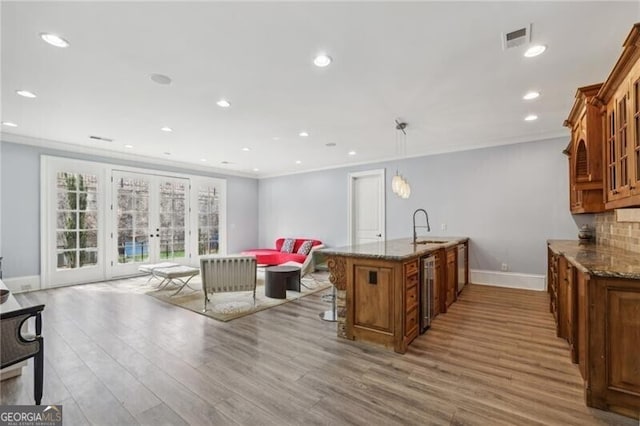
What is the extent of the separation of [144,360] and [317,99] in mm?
3257

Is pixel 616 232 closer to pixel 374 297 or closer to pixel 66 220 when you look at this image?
pixel 374 297

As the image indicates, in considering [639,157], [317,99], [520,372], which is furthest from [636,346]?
[317,99]

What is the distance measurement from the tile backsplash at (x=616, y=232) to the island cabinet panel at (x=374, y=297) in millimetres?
2378

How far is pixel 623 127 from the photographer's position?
232 centimetres

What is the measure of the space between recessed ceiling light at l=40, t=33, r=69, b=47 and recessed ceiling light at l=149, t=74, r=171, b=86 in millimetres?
667

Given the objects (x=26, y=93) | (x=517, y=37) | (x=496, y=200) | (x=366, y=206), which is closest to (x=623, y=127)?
(x=517, y=37)

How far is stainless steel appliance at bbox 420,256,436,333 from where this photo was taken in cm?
318

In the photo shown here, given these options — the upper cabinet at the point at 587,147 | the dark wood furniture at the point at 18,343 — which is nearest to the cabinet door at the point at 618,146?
the upper cabinet at the point at 587,147

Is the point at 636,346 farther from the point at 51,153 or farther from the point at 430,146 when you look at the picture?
the point at 51,153

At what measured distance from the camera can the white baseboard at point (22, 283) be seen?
4855mm

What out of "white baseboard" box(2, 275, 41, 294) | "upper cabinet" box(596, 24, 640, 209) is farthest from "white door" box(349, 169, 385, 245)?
"white baseboard" box(2, 275, 41, 294)

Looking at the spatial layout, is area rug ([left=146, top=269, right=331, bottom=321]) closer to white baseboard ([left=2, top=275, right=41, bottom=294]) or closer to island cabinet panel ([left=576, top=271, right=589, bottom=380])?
white baseboard ([left=2, top=275, right=41, bottom=294])

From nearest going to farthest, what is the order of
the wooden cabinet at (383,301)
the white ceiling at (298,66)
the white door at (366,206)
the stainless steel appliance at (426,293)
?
the white ceiling at (298,66)
the wooden cabinet at (383,301)
the stainless steel appliance at (426,293)
the white door at (366,206)

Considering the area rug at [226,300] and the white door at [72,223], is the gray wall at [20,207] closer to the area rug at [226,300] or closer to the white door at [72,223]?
the white door at [72,223]
